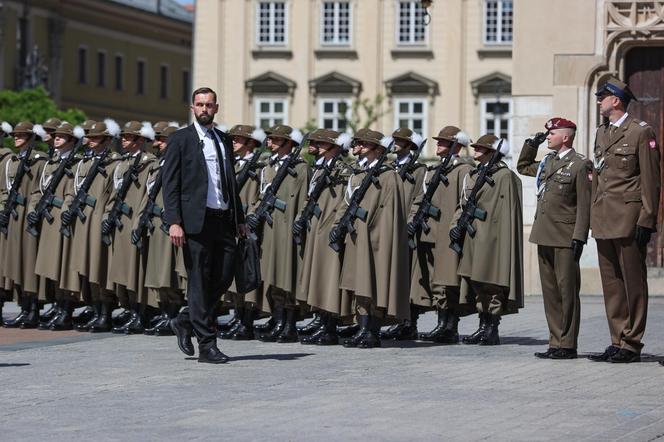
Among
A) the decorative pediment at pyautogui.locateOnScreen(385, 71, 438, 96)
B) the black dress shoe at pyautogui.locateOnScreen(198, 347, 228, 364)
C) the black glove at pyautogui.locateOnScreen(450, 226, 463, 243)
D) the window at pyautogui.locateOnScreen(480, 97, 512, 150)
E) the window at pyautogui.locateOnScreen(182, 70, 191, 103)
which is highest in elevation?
the window at pyautogui.locateOnScreen(182, 70, 191, 103)

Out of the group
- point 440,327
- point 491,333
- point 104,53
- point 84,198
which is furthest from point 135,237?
point 104,53

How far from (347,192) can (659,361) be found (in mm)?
3375

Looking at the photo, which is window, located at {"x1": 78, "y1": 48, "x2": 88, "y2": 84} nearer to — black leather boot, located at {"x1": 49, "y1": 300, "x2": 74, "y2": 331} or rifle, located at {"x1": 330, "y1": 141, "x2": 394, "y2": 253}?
black leather boot, located at {"x1": 49, "y1": 300, "x2": 74, "y2": 331}

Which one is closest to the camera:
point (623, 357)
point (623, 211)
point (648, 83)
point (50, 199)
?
point (623, 211)

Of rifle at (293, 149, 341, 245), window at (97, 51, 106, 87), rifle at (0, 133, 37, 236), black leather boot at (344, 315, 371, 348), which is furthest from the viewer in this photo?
window at (97, 51, 106, 87)

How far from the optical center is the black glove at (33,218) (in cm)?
1950

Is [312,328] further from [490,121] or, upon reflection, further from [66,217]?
[490,121]

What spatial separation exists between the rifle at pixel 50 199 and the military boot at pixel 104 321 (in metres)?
1.04

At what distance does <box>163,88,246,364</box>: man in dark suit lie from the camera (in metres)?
15.2

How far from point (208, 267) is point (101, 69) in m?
76.4

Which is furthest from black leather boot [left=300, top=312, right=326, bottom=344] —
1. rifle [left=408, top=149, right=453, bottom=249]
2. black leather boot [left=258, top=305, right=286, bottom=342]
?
rifle [left=408, top=149, right=453, bottom=249]

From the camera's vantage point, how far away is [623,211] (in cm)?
1511

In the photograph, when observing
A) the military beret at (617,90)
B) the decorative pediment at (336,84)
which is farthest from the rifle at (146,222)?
the decorative pediment at (336,84)

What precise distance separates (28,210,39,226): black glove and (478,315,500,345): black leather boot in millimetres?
4607
